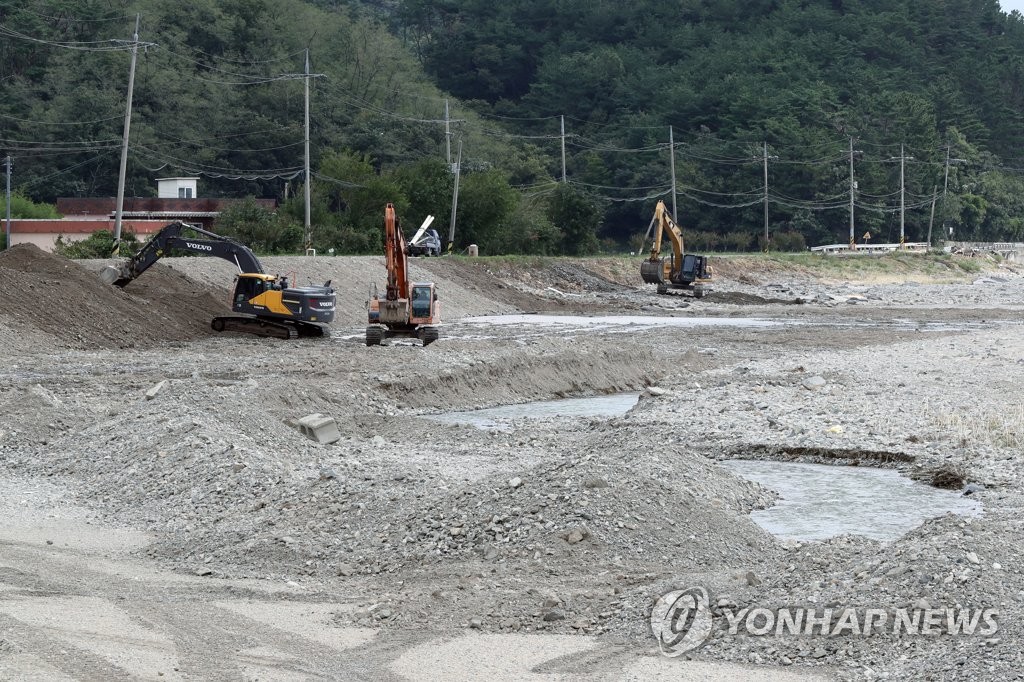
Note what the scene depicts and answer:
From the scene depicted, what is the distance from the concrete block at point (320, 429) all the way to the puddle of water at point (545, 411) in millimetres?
3787

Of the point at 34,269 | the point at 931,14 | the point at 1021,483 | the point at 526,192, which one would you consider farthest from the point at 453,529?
the point at 931,14

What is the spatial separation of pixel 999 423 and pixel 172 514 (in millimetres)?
13721

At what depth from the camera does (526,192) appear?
100625 millimetres

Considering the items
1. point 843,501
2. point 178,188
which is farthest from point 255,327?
point 178,188

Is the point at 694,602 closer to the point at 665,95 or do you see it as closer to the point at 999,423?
the point at 999,423

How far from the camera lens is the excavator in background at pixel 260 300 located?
37.0 metres

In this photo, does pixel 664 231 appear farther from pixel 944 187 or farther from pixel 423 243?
pixel 944 187

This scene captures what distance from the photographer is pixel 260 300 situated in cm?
3722

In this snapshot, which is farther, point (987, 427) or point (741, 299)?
point (741, 299)

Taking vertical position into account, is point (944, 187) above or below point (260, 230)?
above

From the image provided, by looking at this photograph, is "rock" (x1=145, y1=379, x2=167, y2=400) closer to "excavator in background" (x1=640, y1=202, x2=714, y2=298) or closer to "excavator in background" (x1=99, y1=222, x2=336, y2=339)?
"excavator in background" (x1=99, y1=222, x2=336, y2=339)
